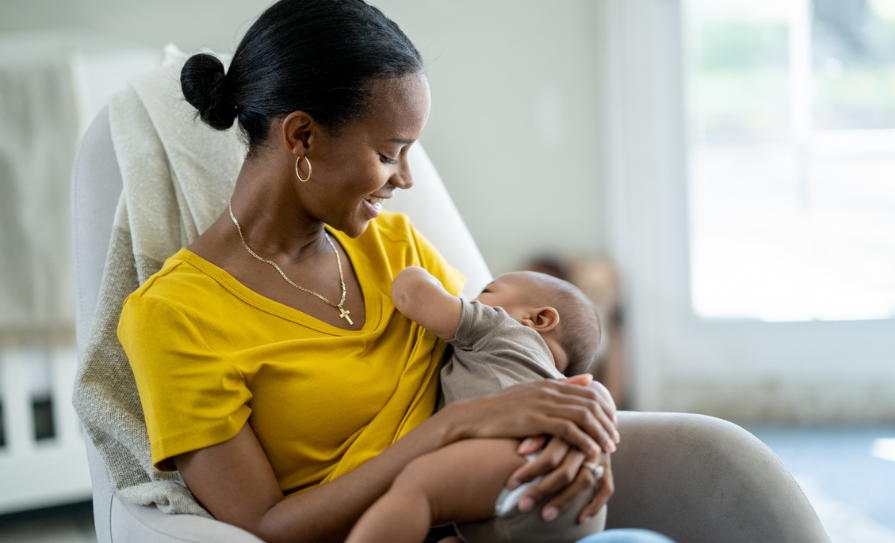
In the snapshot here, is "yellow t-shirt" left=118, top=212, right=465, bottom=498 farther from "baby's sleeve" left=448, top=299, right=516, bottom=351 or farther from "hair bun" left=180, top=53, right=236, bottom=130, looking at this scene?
"hair bun" left=180, top=53, right=236, bottom=130

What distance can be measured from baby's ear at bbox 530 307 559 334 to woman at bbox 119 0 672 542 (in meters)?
0.17

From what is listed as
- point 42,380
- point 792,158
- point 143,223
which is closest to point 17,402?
point 42,380

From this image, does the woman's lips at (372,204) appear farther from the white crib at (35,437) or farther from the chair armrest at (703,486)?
the white crib at (35,437)

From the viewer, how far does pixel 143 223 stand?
1.20 m

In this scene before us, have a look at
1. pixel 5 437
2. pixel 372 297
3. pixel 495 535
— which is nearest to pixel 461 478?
pixel 495 535

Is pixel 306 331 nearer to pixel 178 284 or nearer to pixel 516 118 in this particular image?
pixel 178 284

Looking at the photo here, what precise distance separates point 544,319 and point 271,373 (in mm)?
431

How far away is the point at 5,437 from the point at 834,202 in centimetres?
296

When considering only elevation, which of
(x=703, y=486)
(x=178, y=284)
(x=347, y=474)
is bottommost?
(x=703, y=486)

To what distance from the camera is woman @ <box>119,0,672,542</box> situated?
0.95 metres

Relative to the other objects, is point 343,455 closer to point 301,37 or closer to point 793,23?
point 301,37

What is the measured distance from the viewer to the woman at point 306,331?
0.95 meters

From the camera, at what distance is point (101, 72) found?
7.47 feet

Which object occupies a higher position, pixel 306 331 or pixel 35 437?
pixel 306 331
